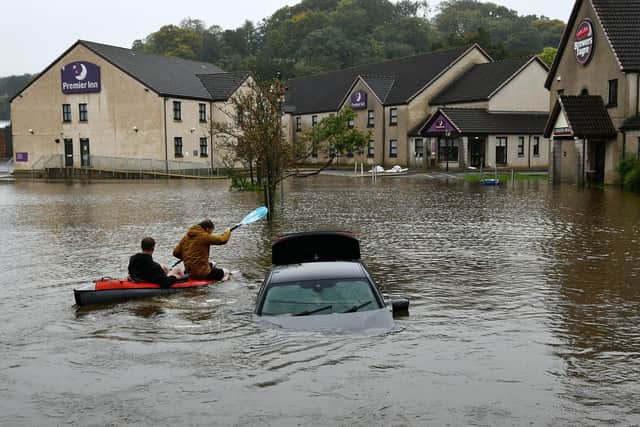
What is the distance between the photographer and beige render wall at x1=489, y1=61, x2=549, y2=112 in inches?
2377

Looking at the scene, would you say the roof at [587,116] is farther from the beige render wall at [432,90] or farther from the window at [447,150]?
the beige render wall at [432,90]

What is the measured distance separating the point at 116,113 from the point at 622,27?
1571 inches

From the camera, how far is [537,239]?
763 inches

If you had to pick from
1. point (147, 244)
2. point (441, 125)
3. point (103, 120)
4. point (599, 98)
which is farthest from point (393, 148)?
point (147, 244)

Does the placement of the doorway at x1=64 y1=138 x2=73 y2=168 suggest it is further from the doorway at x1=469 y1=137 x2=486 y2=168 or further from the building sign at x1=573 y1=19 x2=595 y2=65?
the building sign at x1=573 y1=19 x2=595 y2=65

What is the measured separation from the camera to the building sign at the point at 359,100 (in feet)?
228

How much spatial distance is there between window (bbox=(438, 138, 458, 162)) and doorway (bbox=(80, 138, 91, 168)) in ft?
99.3

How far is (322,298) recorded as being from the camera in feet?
32.9

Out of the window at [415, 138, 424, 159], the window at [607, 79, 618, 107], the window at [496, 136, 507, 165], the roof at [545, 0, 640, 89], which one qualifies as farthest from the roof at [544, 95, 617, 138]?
the window at [415, 138, 424, 159]

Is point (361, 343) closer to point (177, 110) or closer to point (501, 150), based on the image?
point (501, 150)

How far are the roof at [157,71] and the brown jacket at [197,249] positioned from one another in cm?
4708

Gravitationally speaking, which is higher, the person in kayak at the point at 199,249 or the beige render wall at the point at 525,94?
the beige render wall at the point at 525,94

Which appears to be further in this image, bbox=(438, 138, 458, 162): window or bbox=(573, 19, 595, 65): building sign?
bbox=(438, 138, 458, 162): window

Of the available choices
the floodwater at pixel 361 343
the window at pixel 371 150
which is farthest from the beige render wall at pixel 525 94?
the floodwater at pixel 361 343
